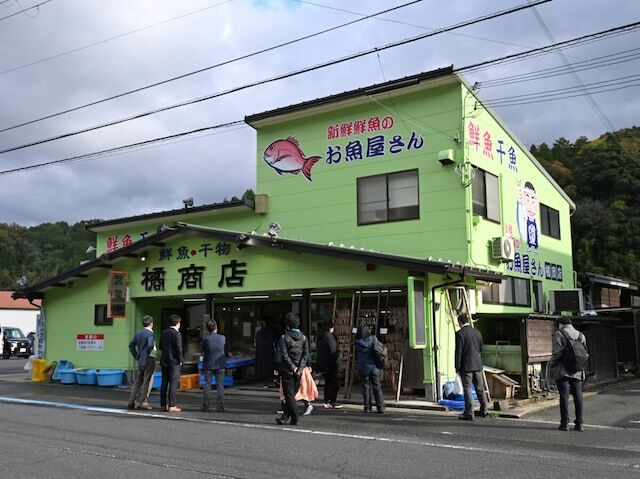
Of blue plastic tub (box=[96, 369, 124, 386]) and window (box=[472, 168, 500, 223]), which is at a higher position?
window (box=[472, 168, 500, 223])

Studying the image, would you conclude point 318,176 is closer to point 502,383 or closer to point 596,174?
point 502,383

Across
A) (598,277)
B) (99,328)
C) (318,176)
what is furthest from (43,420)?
(598,277)

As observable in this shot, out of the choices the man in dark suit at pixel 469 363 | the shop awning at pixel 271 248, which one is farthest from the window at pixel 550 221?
the man in dark suit at pixel 469 363

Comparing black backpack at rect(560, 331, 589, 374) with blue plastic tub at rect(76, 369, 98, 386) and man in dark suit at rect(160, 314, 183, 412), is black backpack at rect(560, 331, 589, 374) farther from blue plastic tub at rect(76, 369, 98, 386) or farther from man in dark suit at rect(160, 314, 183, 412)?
blue plastic tub at rect(76, 369, 98, 386)

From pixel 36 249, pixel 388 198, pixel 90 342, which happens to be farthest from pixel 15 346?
pixel 36 249

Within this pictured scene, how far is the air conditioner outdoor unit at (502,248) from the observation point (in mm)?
15102

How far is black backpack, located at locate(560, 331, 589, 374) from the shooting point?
9641mm

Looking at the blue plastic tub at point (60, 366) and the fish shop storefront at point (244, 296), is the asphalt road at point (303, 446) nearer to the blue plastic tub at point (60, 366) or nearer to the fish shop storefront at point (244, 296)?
the fish shop storefront at point (244, 296)

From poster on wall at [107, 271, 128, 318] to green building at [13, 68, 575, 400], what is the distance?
0.10 feet

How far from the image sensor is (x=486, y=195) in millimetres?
15617

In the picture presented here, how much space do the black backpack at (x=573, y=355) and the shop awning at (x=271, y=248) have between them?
284 cm

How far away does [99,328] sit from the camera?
59.3ft

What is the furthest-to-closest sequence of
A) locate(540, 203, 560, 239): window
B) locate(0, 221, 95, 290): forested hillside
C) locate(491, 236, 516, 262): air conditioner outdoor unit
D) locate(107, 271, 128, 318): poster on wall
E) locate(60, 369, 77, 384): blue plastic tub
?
locate(0, 221, 95, 290): forested hillside < locate(540, 203, 560, 239): window < locate(60, 369, 77, 384): blue plastic tub < locate(107, 271, 128, 318): poster on wall < locate(491, 236, 516, 262): air conditioner outdoor unit

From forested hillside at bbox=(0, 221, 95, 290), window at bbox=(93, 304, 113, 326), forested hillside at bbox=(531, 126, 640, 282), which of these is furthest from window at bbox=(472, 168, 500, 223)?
forested hillside at bbox=(0, 221, 95, 290)
